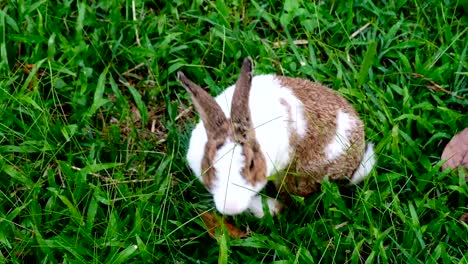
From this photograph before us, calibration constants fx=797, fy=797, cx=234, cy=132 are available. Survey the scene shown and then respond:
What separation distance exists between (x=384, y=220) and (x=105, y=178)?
5.00 ft

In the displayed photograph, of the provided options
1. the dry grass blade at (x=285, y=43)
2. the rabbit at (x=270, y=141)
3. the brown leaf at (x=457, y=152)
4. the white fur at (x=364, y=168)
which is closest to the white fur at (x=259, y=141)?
the rabbit at (x=270, y=141)

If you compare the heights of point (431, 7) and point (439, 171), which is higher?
point (431, 7)

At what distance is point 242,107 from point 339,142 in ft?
2.42

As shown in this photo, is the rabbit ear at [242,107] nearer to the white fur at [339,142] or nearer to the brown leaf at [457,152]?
the white fur at [339,142]

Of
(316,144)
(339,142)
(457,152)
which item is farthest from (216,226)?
(457,152)

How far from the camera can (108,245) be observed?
13.0 ft

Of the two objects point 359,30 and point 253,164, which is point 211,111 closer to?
point 253,164

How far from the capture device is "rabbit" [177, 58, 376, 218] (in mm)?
3758

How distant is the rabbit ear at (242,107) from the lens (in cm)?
379

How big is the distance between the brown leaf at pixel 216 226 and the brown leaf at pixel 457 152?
4.03ft

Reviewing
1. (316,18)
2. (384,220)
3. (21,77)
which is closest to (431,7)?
(316,18)

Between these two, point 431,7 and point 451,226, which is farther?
point 431,7

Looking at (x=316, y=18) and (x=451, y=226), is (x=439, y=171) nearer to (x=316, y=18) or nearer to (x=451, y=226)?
(x=451, y=226)

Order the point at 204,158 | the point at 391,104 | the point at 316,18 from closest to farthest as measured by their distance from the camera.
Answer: the point at 204,158 < the point at 391,104 < the point at 316,18
